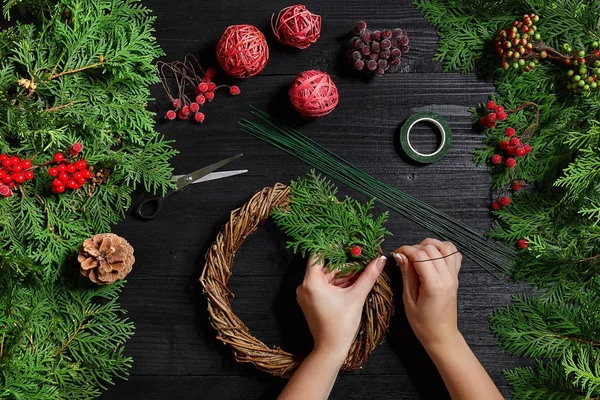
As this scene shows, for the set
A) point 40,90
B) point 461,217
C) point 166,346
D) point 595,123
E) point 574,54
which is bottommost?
point 166,346

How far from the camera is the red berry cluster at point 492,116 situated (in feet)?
4.32

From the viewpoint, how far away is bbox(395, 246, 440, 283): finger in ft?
4.17

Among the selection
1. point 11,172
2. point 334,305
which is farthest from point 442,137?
point 11,172

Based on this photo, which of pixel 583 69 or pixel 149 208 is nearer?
pixel 583 69

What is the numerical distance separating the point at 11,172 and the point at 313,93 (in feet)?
2.34

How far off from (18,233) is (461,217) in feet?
3.54

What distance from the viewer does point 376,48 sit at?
132cm

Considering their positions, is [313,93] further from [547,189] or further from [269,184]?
[547,189]

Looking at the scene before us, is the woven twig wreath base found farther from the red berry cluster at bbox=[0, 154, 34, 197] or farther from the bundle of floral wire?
the red berry cluster at bbox=[0, 154, 34, 197]

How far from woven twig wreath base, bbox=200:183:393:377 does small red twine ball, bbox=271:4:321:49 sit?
1.19ft

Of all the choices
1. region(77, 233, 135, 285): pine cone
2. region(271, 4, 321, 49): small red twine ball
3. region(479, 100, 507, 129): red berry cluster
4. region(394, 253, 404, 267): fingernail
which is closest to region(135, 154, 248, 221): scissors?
region(77, 233, 135, 285): pine cone

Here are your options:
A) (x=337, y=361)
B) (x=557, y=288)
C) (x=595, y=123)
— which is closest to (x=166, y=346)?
(x=337, y=361)

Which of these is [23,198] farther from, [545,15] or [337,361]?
[545,15]

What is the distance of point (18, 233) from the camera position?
1288mm
